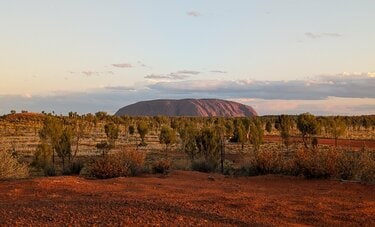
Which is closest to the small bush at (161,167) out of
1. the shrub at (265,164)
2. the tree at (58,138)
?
the shrub at (265,164)

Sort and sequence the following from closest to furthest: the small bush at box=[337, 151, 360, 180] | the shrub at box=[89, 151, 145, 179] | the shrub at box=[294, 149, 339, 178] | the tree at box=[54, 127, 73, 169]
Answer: the shrub at box=[294, 149, 339, 178] → the small bush at box=[337, 151, 360, 180] → the shrub at box=[89, 151, 145, 179] → the tree at box=[54, 127, 73, 169]

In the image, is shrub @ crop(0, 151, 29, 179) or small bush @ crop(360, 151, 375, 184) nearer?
small bush @ crop(360, 151, 375, 184)

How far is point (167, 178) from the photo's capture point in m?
18.9

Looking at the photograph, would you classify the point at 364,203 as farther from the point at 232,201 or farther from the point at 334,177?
the point at 334,177

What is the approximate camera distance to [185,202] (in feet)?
41.7

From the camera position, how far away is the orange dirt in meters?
10.4

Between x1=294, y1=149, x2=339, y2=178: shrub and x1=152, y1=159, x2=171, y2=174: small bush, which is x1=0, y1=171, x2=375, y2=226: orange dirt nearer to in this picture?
x1=294, y1=149, x2=339, y2=178: shrub

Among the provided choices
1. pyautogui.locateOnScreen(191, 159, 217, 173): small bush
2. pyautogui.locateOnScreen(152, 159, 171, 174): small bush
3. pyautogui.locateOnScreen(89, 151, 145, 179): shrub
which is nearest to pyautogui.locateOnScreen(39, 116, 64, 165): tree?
pyautogui.locateOnScreen(191, 159, 217, 173): small bush

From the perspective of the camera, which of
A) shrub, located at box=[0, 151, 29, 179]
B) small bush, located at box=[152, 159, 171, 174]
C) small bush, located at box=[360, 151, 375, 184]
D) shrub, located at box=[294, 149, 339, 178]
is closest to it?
small bush, located at box=[360, 151, 375, 184]

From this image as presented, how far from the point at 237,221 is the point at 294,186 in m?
7.18

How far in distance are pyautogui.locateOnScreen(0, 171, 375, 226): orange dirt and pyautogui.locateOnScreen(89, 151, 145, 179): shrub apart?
142cm

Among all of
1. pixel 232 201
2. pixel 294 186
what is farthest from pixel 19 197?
pixel 294 186

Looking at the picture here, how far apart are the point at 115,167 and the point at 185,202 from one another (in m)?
7.38

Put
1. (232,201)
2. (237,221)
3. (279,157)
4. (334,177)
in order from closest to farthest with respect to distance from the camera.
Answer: (237,221) → (232,201) → (334,177) → (279,157)
